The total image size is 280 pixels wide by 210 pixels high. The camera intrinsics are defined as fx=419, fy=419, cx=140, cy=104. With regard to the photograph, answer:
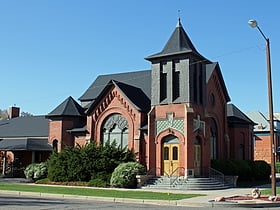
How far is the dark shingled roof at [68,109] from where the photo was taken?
1564 inches

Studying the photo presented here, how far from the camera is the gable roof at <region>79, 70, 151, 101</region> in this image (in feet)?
131

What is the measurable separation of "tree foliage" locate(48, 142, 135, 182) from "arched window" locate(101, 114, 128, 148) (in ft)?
6.41

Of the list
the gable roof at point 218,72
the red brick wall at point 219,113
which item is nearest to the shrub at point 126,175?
the red brick wall at point 219,113

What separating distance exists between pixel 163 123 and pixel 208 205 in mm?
14059

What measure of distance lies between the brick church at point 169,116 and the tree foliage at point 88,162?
1.92 meters

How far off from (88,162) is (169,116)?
23.4 ft

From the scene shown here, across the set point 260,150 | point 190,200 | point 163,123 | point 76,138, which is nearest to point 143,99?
point 163,123

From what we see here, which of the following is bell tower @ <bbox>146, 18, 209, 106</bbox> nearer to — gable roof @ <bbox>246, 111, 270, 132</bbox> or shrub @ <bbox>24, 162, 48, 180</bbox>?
shrub @ <bbox>24, 162, 48, 180</bbox>

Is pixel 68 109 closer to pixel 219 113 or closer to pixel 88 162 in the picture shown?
pixel 88 162

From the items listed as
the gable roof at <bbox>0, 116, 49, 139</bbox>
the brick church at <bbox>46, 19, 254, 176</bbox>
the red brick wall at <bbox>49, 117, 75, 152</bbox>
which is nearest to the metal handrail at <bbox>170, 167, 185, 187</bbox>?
the brick church at <bbox>46, 19, 254, 176</bbox>

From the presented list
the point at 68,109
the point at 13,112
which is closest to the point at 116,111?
the point at 68,109

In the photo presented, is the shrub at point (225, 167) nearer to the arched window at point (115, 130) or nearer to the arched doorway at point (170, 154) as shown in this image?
the arched doorway at point (170, 154)

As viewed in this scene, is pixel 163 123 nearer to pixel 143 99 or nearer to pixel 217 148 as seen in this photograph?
pixel 143 99

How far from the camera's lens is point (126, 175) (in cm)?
2955
